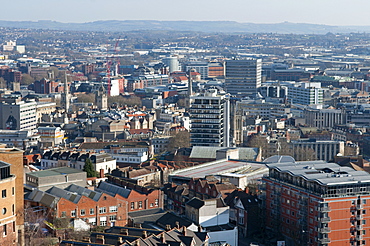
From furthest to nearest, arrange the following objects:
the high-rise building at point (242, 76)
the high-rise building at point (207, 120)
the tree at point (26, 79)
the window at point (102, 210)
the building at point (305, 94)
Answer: the tree at point (26, 79)
the high-rise building at point (242, 76)
the building at point (305, 94)
the high-rise building at point (207, 120)
the window at point (102, 210)

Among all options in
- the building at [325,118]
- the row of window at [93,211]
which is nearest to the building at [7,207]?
the row of window at [93,211]

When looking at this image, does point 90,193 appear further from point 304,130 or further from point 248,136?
point 304,130

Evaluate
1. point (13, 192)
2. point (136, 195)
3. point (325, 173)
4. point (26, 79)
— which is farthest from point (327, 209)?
point (26, 79)

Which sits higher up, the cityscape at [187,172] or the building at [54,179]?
the building at [54,179]

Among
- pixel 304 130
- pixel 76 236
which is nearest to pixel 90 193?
pixel 76 236

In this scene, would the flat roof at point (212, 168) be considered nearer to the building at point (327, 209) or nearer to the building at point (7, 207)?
the building at point (327, 209)

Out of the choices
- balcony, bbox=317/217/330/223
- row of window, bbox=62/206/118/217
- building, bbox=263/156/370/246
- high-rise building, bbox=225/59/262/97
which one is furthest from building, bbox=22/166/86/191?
high-rise building, bbox=225/59/262/97
